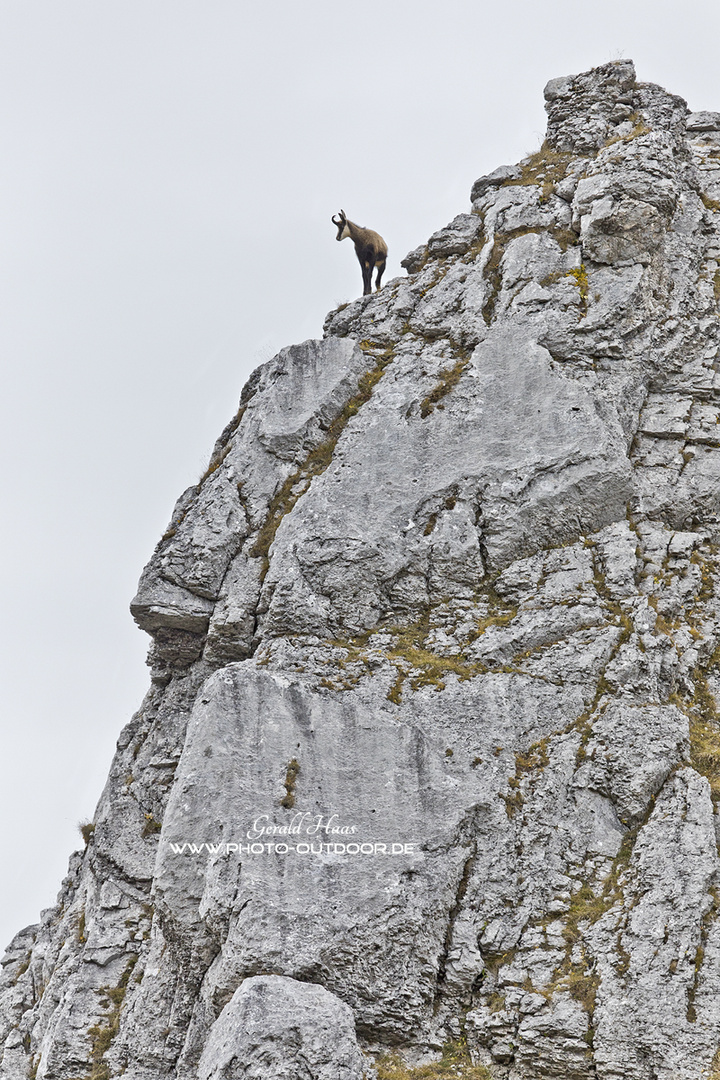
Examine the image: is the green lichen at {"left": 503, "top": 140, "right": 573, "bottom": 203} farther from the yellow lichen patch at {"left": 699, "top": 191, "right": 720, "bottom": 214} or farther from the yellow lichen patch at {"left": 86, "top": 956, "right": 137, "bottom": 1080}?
the yellow lichen patch at {"left": 86, "top": 956, "right": 137, "bottom": 1080}

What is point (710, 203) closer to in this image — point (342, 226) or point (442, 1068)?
point (342, 226)

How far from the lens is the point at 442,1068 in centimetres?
1339

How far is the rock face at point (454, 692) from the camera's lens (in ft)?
44.9

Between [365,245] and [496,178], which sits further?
[365,245]

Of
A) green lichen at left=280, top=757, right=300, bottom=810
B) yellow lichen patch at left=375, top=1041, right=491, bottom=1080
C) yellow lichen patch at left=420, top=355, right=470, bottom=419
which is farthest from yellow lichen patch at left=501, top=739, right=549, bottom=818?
yellow lichen patch at left=420, top=355, right=470, bottom=419

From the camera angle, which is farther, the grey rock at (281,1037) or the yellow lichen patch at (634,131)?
the yellow lichen patch at (634,131)

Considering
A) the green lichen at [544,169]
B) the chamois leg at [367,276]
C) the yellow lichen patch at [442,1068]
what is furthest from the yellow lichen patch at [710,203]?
the yellow lichen patch at [442,1068]

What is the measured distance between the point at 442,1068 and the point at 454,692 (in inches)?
213

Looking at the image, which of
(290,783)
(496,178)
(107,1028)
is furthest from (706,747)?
(496,178)

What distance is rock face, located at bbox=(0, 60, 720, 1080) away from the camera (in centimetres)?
1367

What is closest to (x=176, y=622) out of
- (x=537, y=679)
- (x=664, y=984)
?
(x=537, y=679)

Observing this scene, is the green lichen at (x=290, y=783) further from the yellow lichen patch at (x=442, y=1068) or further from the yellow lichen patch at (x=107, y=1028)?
the yellow lichen patch at (x=107, y=1028)

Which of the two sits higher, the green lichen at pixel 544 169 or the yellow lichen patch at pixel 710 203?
the green lichen at pixel 544 169

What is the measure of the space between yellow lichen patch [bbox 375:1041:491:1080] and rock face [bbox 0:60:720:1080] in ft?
0.54
